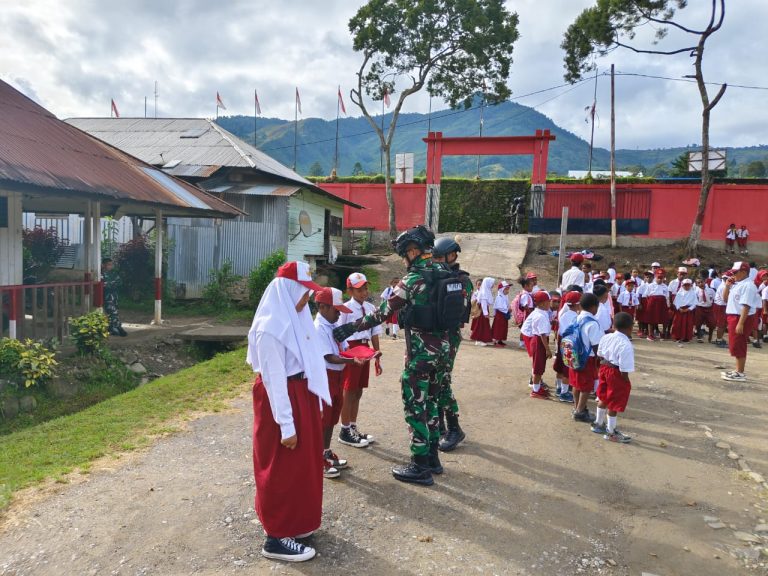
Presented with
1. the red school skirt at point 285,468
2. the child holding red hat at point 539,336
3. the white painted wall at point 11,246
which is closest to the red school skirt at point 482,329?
the child holding red hat at point 539,336

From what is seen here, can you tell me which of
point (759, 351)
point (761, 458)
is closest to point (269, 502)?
point (761, 458)

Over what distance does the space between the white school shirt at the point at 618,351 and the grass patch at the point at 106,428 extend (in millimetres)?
4432

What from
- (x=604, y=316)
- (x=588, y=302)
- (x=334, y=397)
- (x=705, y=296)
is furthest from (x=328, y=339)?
(x=705, y=296)

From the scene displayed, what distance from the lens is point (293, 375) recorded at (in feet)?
10.5

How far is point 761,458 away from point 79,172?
393 inches

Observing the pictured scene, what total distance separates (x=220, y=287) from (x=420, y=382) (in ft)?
38.6

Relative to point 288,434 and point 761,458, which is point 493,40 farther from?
point 288,434

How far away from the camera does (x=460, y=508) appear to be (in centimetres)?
394

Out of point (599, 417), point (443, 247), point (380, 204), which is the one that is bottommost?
point (599, 417)

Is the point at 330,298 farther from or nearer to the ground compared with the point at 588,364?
farther from the ground

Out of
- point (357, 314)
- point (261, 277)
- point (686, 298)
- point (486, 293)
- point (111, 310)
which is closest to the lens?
point (357, 314)

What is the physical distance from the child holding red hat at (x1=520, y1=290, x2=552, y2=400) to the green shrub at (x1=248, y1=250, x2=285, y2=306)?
913 cm

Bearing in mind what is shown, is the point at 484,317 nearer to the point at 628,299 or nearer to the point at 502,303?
the point at 502,303

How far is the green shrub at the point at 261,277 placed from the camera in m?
14.6
